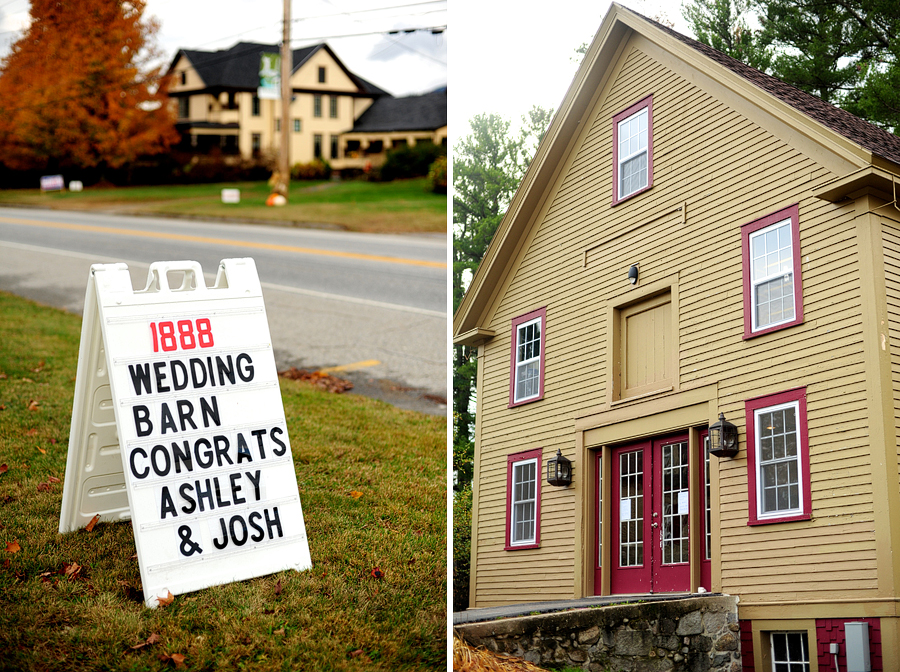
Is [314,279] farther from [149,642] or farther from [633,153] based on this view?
[149,642]

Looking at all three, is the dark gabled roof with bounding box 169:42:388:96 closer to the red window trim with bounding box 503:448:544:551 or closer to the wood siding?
the wood siding

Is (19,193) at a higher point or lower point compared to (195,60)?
lower

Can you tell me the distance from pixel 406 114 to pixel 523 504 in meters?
42.7

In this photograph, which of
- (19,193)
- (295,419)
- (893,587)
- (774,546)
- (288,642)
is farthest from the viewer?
(19,193)

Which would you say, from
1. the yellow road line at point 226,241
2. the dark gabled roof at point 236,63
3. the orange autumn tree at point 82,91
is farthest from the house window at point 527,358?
the dark gabled roof at point 236,63

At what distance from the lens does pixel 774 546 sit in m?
4.75

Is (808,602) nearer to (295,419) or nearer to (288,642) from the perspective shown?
(288,642)

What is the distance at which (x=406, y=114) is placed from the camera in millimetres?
45906

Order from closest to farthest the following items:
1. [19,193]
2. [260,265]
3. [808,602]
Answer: [808,602] → [260,265] → [19,193]

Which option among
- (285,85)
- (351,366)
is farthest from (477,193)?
(285,85)

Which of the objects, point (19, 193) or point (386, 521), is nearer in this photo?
point (386, 521)

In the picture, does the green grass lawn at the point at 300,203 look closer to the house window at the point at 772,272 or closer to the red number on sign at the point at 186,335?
the house window at the point at 772,272

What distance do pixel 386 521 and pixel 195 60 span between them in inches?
1851

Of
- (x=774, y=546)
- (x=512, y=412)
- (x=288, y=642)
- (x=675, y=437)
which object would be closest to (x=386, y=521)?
(x=512, y=412)
